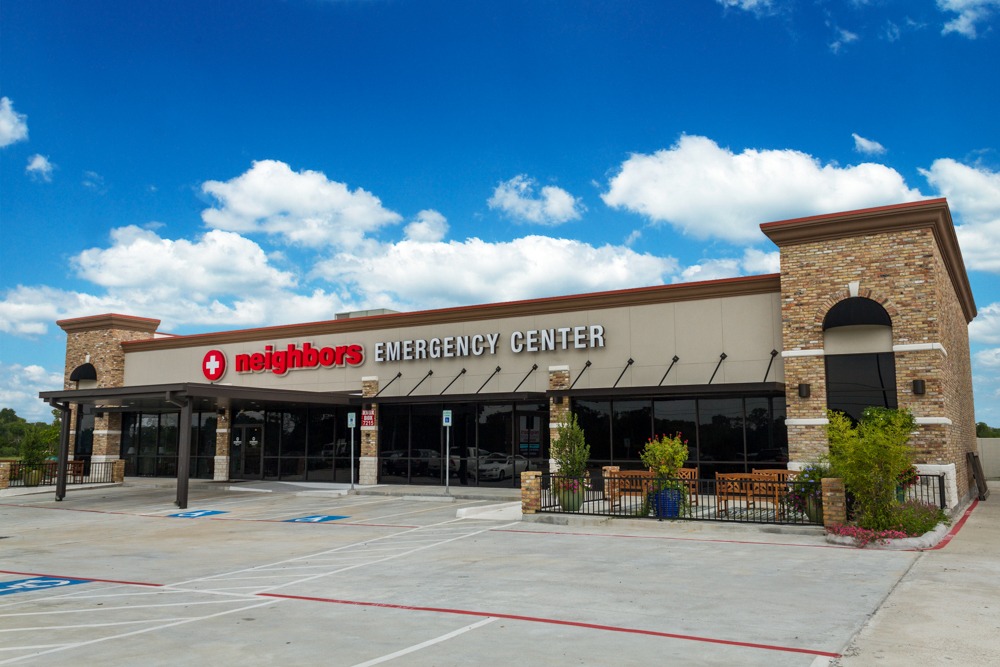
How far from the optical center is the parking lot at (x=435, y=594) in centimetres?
808

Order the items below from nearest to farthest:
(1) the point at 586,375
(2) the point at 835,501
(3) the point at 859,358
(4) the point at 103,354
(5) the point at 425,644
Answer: (5) the point at 425,644 → (2) the point at 835,501 → (3) the point at 859,358 → (1) the point at 586,375 → (4) the point at 103,354

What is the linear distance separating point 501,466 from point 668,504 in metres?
11.1

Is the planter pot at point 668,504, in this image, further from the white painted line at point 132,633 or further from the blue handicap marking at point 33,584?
the blue handicap marking at point 33,584

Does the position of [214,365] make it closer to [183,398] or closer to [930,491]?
[183,398]

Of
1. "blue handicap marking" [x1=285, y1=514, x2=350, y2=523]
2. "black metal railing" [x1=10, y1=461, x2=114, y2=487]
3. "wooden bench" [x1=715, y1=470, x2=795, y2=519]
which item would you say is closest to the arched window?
"wooden bench" [x1=715, y1=470, x2=795, y2=519]

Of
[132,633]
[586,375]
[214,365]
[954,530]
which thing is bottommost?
[132,633]

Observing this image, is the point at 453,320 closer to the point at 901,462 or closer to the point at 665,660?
the point at 901,462

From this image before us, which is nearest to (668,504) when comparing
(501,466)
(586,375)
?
(586,375)

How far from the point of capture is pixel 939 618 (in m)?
9.27

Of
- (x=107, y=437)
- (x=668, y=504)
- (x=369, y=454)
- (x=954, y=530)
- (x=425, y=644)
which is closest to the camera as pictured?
(x=425, y=644)

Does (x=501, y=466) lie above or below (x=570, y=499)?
above

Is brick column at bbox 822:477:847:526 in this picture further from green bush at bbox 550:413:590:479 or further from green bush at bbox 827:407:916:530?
green bush at bbox 550:413:590:479

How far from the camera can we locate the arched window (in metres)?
22.0

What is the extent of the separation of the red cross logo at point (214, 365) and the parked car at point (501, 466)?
14765 mm
